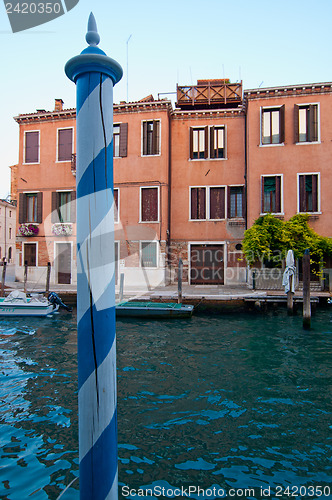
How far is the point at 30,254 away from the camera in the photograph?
17375 millimetres

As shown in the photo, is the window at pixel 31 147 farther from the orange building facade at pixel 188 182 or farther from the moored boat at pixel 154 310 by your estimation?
the moored boat at pixel 154 310

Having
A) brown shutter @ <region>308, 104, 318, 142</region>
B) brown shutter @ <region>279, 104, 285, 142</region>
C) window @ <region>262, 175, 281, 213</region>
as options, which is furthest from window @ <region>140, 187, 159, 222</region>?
brown shutter @ <region>308, 104, 318, 142</region>

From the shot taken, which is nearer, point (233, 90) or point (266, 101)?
point (266, 101)

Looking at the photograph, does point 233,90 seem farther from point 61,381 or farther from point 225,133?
point 61,381

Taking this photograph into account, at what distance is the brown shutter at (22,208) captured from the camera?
17.5 m

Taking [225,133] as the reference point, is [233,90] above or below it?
above

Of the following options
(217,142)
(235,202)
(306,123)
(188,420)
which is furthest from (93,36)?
(217,142)

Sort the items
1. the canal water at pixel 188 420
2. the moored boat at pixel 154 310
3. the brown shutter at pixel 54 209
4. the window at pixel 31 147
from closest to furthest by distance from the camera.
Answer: the canal water at pixel 188 420 < the moored boat at pixel 154 310 < the brown shutter at pixel 54 209 < the window at pixel 31 147

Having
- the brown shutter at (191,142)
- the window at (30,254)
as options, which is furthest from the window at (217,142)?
the window at (30,254)

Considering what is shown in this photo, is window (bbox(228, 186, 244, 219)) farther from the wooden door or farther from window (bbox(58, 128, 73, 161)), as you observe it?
window (bbox(58, 128, 73, 161))

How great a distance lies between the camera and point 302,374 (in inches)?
225

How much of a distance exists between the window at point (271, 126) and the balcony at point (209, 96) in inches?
106

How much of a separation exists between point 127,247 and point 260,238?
6.08 metres

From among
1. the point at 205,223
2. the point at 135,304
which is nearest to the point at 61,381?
the point at 135,304
